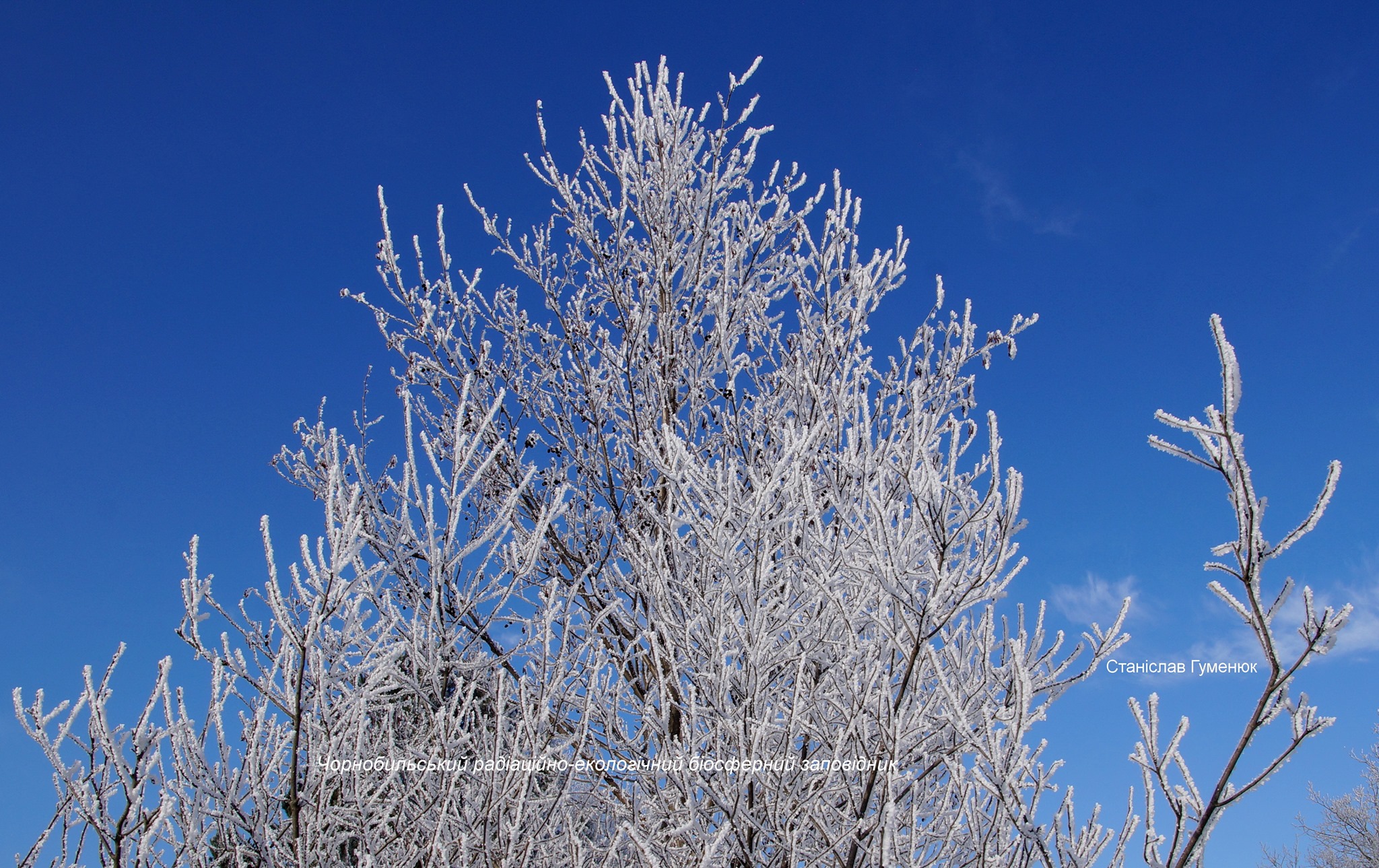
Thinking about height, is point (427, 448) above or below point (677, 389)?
below

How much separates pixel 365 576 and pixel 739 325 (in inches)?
137

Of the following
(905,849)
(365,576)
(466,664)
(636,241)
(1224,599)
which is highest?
(636,241)

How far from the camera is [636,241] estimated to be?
5.89 meters

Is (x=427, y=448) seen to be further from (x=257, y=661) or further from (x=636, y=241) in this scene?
(x=636, y=241)

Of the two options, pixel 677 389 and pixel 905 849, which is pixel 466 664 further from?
pixel 677 389

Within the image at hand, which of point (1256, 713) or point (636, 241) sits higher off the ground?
point (636, 241)

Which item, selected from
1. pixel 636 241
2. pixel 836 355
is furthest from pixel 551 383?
pixel 836 355

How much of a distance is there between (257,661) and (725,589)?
1739mm

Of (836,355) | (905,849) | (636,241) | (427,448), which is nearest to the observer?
(905,849)

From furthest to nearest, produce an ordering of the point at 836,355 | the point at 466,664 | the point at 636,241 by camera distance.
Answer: the point at 636,241 < the point at 836,355 < the point at 466,664

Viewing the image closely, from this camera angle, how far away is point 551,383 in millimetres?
5430

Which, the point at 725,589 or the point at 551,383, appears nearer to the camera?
the point at 725,589

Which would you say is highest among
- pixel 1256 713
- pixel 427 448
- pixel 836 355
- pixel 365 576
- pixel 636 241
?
pixel 636 241

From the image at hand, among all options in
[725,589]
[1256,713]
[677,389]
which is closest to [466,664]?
[725,589]
